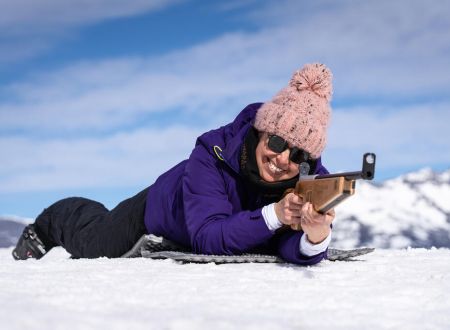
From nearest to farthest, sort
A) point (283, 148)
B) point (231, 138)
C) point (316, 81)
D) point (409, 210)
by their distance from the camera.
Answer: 1. point (283, 148)
2. point (316, 81)
3. point (231, 138)
4. point (409, 210)

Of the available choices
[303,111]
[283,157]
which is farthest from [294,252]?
[303,111]

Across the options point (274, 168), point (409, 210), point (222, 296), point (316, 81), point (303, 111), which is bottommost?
point (222, 296)

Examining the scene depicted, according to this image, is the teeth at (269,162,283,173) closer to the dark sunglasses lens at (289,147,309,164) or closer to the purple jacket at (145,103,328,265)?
the dark sunglasses lens at (289,147,309,164)

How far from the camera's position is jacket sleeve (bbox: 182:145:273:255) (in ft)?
11.2

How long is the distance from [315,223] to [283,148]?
0.48m

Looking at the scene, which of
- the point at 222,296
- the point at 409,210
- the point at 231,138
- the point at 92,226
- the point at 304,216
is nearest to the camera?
the point at 222,296

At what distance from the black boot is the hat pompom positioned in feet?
9.26

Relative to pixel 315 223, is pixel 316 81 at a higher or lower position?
higher

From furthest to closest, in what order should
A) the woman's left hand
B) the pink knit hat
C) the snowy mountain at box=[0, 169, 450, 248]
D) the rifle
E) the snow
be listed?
the snowy mountain at box=[0, 169, 450, 248]
the pink knit hat
the woman's left hand
the rifle
the snow

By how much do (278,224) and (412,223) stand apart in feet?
330

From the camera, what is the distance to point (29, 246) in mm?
5340

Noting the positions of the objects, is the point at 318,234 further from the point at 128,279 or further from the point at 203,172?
the point at 128,279

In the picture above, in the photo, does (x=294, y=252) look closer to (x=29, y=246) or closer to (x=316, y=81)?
(x=316, y=81)

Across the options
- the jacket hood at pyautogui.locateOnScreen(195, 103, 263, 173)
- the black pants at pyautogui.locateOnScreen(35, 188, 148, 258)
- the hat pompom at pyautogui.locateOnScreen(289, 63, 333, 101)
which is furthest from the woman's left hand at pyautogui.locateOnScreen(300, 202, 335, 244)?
the black pants at pyautogui.locateOnScreen(35, 188, 148, 258)
